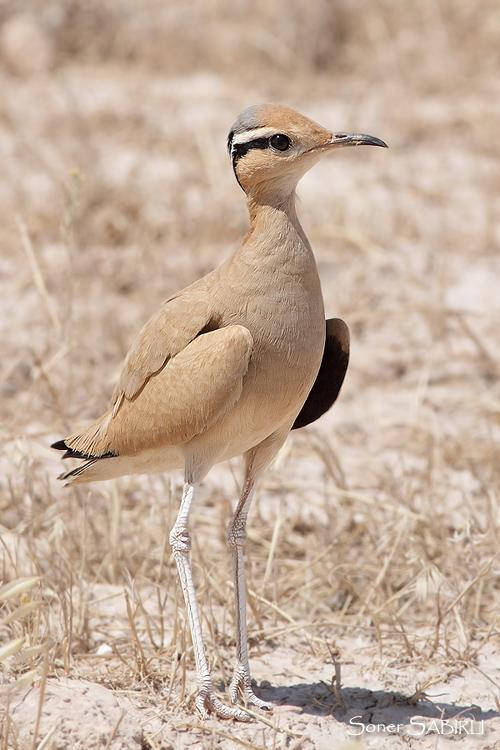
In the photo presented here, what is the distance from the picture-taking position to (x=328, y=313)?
19.7 feet

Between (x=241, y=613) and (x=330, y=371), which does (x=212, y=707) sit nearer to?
(x=241, y=613)

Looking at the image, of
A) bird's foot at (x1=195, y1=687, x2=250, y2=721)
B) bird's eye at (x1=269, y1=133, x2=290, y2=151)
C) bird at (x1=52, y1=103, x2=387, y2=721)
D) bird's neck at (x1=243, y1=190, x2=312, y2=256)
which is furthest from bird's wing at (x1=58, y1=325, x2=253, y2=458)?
bird's foot at (x1=195, y1=687, x2=250, y2=721)

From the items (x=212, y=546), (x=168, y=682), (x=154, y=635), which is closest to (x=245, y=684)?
(x=168, y=682)

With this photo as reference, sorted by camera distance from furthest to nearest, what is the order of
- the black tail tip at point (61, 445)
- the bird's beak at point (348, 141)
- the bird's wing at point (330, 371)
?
1. the black tail tip at point (61, 445)
2. the bird's wing at point (330, 371)
3. the bird's beak at point (348, 141)

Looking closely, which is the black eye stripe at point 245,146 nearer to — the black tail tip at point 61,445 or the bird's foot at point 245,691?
the black tail tip at point 61,445

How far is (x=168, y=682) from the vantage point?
2924 mm

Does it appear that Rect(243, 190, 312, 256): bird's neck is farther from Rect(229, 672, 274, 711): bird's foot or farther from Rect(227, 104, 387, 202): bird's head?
Rect(229, 672, 274, 711): bird's foot

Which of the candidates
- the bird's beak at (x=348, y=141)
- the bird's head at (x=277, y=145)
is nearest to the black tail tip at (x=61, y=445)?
the bird's head at (x=277, y=145)

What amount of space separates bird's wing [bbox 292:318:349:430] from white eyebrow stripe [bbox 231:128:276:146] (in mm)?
728

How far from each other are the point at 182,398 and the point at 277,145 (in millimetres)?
883

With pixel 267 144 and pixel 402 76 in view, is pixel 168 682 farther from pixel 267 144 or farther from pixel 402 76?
pixel 402 76

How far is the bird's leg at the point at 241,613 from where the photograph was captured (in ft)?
9.59

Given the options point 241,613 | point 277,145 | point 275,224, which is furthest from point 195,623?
point 277,145

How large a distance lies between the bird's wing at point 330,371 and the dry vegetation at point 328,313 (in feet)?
1.23
